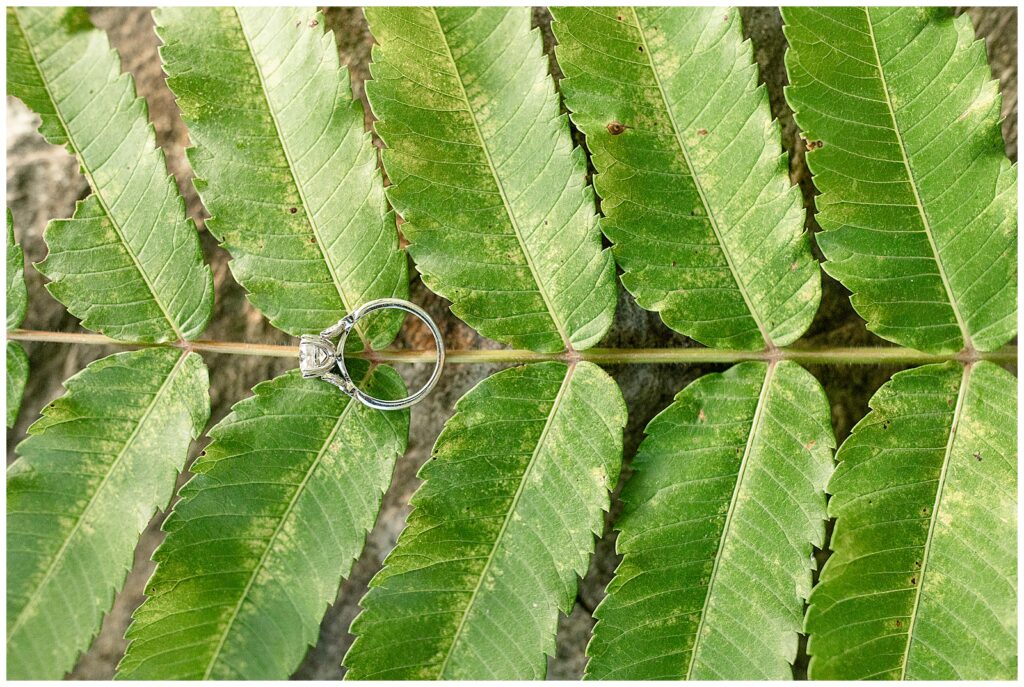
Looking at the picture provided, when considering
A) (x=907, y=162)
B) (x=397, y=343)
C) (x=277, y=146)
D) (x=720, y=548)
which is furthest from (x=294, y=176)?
(x=907, y=162)

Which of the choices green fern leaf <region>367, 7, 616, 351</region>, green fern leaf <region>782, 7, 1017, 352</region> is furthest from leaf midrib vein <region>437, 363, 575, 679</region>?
green fern leaf <region>782, 7, 1017, 352</region>

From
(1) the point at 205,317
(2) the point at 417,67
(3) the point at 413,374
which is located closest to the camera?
(2) the point at 417,67

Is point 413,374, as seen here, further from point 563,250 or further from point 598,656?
point 598,656

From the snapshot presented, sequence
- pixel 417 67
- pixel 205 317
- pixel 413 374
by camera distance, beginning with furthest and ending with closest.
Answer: pixel 413 374, pixel 205 317, pixel 417 67

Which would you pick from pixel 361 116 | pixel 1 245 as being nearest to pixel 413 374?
pixel 361 116

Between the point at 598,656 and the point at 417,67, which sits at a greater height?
the point at 417,67

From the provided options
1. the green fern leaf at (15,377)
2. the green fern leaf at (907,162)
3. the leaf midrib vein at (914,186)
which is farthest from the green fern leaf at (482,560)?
the green fern leaf at (15,377)
